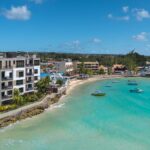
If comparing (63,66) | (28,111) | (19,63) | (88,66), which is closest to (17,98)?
(28,111)

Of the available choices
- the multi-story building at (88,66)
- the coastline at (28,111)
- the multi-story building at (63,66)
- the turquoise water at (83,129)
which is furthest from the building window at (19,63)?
the multi-story building at (88,66)

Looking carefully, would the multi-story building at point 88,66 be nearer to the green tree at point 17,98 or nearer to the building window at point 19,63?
the building window at point 19,63

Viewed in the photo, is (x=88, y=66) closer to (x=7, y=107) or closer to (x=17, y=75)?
(x=17, y=75)

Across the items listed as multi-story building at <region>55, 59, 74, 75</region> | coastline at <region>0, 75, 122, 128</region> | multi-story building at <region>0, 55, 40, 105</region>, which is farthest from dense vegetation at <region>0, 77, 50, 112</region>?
multi-story building at <region>55, 59, 74, 75</region>

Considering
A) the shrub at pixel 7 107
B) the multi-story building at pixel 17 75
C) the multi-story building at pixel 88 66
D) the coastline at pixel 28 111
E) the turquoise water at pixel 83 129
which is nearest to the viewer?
the turquoise water at pixel 83 129

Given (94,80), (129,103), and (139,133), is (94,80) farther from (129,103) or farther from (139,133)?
(139,133)

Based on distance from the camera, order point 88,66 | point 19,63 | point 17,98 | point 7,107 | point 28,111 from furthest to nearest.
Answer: point 88,66, point 19,63, point 17,98, point 28,111, point 7,107
